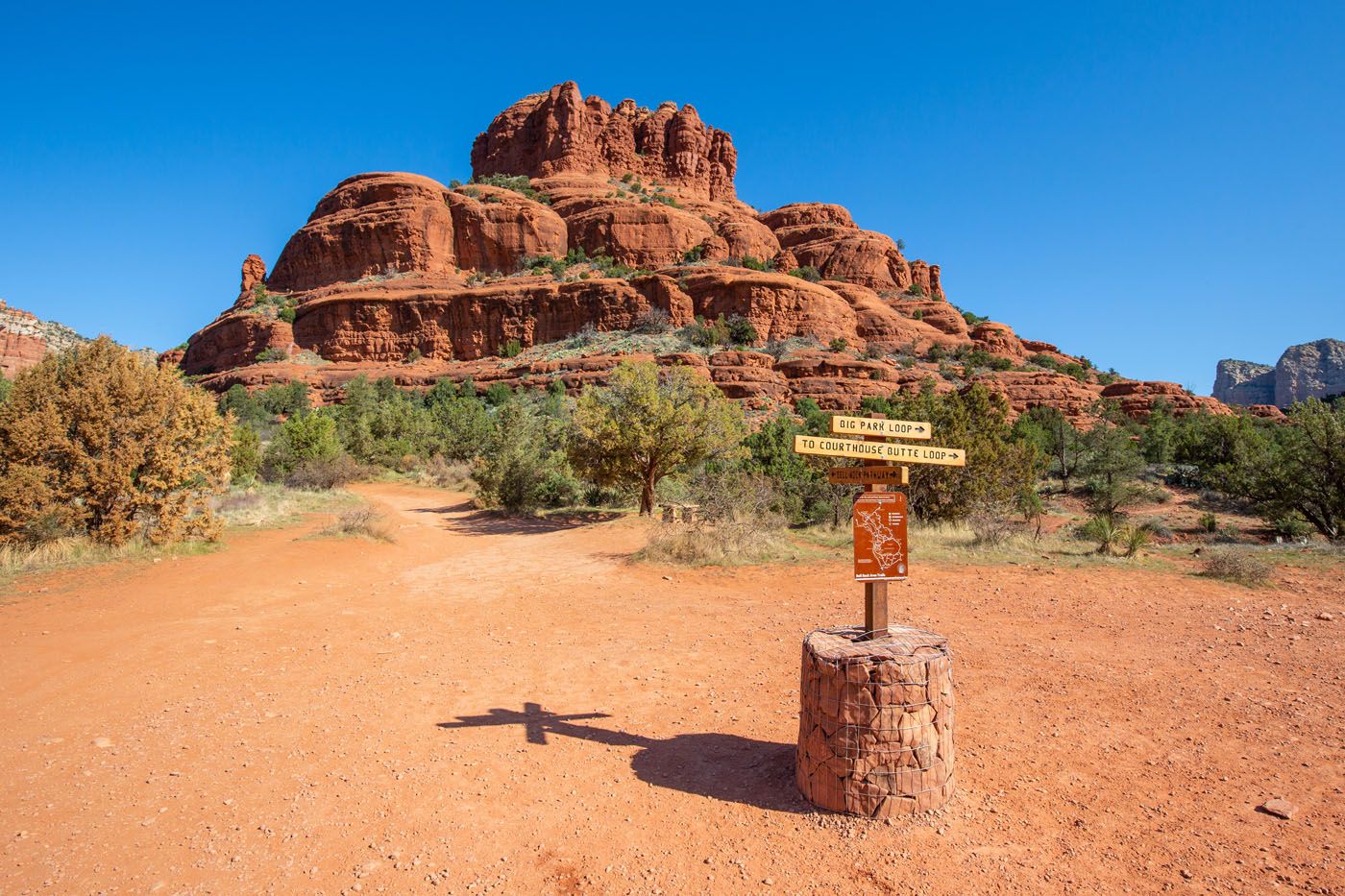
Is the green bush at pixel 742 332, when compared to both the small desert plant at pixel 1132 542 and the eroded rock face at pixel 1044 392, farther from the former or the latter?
the small desert plant at pixel 1132 542

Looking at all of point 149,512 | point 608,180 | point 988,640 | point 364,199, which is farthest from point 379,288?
point 988,640

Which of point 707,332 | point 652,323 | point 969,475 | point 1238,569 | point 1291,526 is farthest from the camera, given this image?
point 652,323

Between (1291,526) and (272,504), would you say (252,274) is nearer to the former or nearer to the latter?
(272,504)

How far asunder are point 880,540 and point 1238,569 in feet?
26.1

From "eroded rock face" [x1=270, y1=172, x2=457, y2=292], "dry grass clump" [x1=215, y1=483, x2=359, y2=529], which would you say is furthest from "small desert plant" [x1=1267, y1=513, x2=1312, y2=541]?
"eroded rock face" [x1=270, y1=172, x2=457, y2=292]

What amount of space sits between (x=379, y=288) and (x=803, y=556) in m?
56.1

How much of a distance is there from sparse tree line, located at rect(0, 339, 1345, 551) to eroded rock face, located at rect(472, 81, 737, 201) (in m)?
59.8

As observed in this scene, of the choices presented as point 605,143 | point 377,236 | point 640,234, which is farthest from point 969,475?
point 605,143

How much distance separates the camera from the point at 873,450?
394 centimetres

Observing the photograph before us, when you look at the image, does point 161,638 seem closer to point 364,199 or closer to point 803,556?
point 803,556

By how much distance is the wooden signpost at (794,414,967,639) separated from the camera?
376 centimetres

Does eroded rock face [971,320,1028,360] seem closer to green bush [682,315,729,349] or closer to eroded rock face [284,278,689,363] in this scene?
green bush [682,315,729,349]

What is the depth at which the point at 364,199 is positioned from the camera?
203 feet

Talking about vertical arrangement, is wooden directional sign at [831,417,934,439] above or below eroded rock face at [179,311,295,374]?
below
